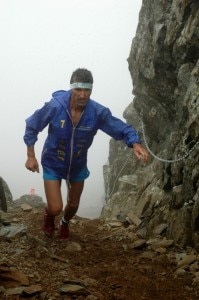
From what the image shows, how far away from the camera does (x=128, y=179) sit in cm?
1516

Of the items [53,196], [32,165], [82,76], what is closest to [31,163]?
[32,165]

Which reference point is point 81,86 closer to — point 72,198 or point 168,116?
point 72,198

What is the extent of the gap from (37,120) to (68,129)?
0.59 m

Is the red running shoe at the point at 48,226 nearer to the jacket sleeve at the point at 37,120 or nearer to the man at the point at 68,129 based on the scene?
the man at the point at 68,129

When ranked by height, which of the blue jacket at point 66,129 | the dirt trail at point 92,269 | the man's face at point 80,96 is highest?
the man's face at point 80,96

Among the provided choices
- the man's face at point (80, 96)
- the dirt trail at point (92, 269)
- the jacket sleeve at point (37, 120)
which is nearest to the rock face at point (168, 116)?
the dirt trail at point (92, 269)

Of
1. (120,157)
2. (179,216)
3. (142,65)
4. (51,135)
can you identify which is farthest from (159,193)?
(120,157)

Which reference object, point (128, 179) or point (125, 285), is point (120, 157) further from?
point (125, 285)

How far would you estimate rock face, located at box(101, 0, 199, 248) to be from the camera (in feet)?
23.2

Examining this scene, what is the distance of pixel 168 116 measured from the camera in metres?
12.0

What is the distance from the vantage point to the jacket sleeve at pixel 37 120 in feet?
21.8

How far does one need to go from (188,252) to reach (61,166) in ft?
8.66

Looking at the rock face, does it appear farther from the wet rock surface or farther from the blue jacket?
the blue jacket

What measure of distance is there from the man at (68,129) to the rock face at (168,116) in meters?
1.04
